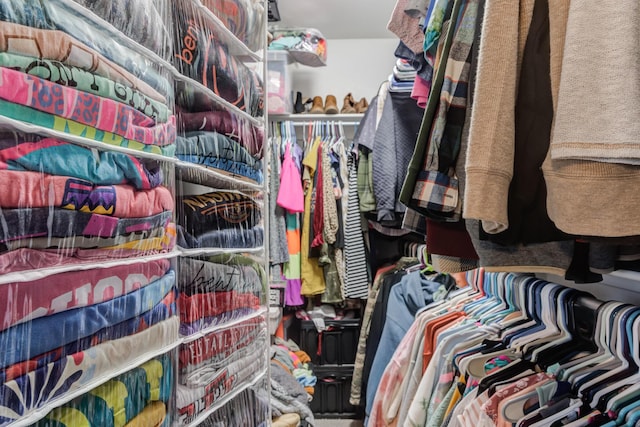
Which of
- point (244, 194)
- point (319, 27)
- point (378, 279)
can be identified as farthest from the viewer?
point (319, 27)

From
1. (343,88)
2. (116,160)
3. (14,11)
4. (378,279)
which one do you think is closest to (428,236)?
(116,160)

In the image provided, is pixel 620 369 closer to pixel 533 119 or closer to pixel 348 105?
pixel 533 119

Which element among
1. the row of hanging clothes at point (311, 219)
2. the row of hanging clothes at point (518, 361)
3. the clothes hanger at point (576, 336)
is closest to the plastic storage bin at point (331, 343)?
the row of hanging clothes at point (311, 219)

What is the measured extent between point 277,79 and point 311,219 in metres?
0.84

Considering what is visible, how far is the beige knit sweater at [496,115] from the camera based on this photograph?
640 millimetres

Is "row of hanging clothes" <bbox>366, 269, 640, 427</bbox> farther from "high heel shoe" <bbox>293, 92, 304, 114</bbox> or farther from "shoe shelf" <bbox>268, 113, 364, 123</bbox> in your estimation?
"high heel shoe" <bbox>293, 92, 304, 114</bbox>

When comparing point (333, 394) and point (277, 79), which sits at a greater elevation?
point (277, 79)

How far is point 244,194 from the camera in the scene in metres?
1.16

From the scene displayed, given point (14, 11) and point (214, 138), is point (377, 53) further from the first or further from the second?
point (14, 11)

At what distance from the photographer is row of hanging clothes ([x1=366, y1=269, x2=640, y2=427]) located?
2.64 ft

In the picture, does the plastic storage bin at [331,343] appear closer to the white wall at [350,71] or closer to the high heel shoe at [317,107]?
the high heel shoe at [317,107]

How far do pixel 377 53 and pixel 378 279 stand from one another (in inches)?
67.6

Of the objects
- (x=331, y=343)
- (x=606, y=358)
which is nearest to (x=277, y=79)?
(x=331, y=343)

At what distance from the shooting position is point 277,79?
109 inches
